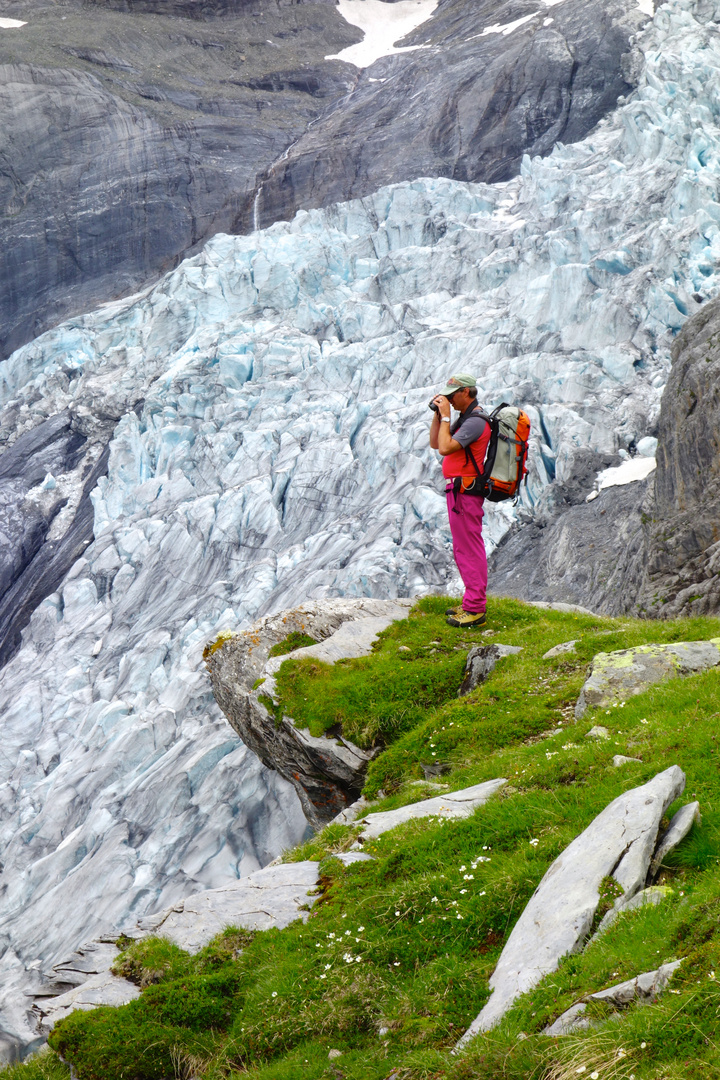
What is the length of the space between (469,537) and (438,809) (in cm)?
413

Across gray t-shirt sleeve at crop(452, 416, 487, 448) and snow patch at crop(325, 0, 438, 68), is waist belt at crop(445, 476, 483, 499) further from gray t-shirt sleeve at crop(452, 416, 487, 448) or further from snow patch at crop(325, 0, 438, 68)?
snow patch at crop(325, 0, 438, 68)

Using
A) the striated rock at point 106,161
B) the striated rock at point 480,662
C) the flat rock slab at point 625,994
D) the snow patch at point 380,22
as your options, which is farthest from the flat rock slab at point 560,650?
the snow patch at point 380,22

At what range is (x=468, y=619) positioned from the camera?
1000cm

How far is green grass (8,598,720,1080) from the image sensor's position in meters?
3.25

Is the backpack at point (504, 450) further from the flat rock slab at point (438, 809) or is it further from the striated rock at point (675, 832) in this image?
the striated rock at point (675, 832)

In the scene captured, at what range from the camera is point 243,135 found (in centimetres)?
6712

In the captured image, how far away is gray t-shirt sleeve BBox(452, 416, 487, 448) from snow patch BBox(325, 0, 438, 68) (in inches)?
3276

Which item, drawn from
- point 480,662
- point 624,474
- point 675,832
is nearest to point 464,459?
point 480,662

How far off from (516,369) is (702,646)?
3232 cm

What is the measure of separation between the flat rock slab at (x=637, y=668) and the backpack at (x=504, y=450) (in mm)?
2294

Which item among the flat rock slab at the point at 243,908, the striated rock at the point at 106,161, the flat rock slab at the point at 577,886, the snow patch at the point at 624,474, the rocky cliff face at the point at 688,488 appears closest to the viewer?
the flat rock slab at the point at 577,886

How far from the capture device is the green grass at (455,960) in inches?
128

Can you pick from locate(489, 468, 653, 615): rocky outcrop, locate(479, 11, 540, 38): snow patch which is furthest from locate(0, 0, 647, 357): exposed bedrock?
locate(489, 468, 653, 615): rocky outcrop

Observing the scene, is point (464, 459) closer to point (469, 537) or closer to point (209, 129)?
point (469, 537)
